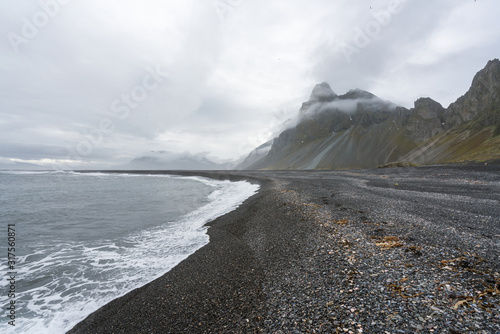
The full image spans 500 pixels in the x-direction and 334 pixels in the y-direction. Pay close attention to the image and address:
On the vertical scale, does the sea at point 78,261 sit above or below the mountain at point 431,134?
below

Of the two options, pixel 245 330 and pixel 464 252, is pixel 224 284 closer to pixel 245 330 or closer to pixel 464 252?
pixel 245 330

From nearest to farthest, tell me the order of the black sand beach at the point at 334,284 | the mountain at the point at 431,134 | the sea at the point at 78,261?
the black sand beach at the point at 334,284 → the sea at the point at 78,261 → the mountain at the point at 431,134

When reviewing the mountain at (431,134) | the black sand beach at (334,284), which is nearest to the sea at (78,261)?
the black sand beach at (334,284)

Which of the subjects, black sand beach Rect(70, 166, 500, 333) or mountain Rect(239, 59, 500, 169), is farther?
mountain Rect(239, 59, 500, 169)

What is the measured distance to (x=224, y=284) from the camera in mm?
8305

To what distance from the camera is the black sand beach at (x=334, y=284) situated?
5.24 meters

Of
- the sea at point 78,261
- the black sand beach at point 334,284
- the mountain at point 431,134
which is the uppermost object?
the mountain at point 431,134

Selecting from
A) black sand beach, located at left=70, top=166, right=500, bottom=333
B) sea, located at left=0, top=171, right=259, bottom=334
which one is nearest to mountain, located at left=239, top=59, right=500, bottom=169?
black sand beach, located at left=70, top=166, right=500, bottom=333

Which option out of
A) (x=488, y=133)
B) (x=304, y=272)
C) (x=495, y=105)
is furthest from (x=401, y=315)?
(x=495, y=105)

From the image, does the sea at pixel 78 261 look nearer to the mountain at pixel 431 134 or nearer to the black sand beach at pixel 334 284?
the black sand beach at pixel 334 284

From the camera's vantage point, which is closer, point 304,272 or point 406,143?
point 304,272

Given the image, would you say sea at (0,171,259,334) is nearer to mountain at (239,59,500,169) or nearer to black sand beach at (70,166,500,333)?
black sand beach at (70,166,500,333)

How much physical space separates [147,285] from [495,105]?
157 meters

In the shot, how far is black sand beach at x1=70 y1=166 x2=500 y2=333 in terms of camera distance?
5.24 m
